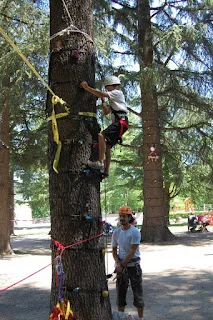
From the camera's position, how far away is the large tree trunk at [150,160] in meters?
16.5

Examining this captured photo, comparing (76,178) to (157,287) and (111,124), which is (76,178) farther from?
(157,287)

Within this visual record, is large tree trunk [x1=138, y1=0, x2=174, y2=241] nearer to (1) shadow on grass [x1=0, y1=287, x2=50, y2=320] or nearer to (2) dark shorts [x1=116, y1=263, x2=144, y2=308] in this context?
(1) shadow on grass [x1=0, y1=287, x2=50, y2=320]

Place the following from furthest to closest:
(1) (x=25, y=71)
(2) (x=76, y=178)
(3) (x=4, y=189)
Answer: (3) (x=4, y=189), (1) (x=25, y=71), (2) (x=76, y=178)

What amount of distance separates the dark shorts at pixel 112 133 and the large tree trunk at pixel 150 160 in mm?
12372

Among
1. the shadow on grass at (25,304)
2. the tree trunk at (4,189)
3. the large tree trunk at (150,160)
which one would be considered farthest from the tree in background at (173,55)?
the shadow on grass at (25,304)

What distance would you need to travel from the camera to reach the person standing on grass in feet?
17.2

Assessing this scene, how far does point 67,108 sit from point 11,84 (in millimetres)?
9941

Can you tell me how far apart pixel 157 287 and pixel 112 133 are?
14.9 feet

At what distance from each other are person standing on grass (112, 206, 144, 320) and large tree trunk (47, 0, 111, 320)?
133 centimetres

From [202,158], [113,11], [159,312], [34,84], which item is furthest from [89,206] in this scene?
[202,158]

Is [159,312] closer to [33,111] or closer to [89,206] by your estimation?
[89,206]

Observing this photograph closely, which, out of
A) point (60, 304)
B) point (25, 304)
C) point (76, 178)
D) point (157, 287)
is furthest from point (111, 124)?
point (157, 287)

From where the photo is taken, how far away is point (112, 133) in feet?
13.7

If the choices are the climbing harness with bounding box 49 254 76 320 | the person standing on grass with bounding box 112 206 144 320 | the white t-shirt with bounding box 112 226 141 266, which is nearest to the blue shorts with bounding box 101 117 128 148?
the climbing harness with bounding box 49 254 76 320
